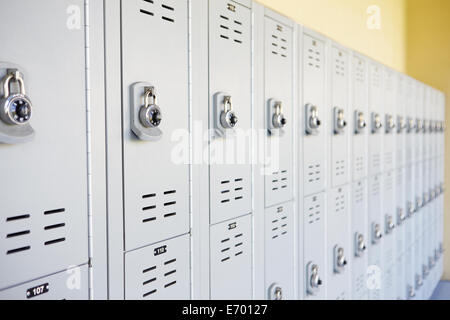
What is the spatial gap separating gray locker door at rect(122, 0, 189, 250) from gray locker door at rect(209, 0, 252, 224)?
160mm

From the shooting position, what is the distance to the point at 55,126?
3.25ft

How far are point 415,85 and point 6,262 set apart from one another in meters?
4.43

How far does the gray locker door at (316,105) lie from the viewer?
2.24 m

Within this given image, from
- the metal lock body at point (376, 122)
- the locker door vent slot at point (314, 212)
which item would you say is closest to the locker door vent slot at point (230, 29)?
the locker door vent slot at point (314, 212)

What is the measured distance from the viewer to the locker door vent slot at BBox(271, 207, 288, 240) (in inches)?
77.4

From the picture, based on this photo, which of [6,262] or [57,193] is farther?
[57,193]

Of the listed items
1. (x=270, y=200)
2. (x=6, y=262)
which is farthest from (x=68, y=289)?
(x=270, y=200)

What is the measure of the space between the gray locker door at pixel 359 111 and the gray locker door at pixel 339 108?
0.12 metres

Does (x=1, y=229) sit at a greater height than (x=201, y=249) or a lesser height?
greater

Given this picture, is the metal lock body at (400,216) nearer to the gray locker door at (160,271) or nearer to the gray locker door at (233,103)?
the gray locker door at (233,103)

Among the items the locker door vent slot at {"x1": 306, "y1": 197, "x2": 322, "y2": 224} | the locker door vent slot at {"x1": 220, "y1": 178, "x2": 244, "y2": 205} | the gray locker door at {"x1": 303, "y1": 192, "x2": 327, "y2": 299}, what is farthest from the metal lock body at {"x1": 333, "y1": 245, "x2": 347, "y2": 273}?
the locker door vent slot at {"x1": 220, "y1": 178, "x2": 244, "y2": 205}

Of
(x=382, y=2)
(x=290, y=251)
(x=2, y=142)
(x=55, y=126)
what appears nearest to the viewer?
(x=2, y=142)
